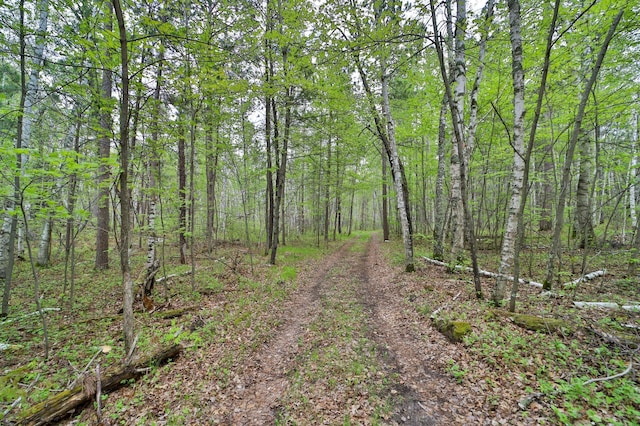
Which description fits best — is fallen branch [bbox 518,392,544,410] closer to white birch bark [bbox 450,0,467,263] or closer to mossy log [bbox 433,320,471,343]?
mossy log [bbox 433,320,471,343]

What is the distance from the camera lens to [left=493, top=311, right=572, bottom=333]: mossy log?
445cm

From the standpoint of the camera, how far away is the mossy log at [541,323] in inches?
A: 175

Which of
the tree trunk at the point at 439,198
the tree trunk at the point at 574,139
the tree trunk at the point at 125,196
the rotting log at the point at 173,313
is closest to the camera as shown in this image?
the tree trunk at the point at 125,196

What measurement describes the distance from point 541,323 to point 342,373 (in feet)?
12.9

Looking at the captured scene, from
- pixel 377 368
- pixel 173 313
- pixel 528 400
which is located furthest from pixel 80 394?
pixel 528 400

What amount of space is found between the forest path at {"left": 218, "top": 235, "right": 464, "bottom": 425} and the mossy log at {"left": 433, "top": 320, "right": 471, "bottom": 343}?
1.64ft

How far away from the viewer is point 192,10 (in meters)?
9.18

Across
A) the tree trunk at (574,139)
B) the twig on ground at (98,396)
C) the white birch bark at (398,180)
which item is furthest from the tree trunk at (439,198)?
the twig on ground at (98,396)

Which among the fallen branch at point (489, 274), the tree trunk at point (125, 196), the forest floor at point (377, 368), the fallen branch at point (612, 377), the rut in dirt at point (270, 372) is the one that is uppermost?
the tree trunk at point (125, 196)

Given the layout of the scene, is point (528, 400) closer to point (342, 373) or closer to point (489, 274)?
point (342, 373)

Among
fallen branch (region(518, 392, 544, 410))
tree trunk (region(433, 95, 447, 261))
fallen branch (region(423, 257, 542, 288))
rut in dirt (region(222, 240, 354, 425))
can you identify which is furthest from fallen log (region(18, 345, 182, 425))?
tree trunk (region(433, 95, 447, 261))

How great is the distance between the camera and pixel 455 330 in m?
4.96

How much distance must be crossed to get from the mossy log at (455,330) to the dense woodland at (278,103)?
1318 mm

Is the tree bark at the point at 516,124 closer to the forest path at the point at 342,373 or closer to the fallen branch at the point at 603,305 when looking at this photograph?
the fallen branch at the point at 603,305
